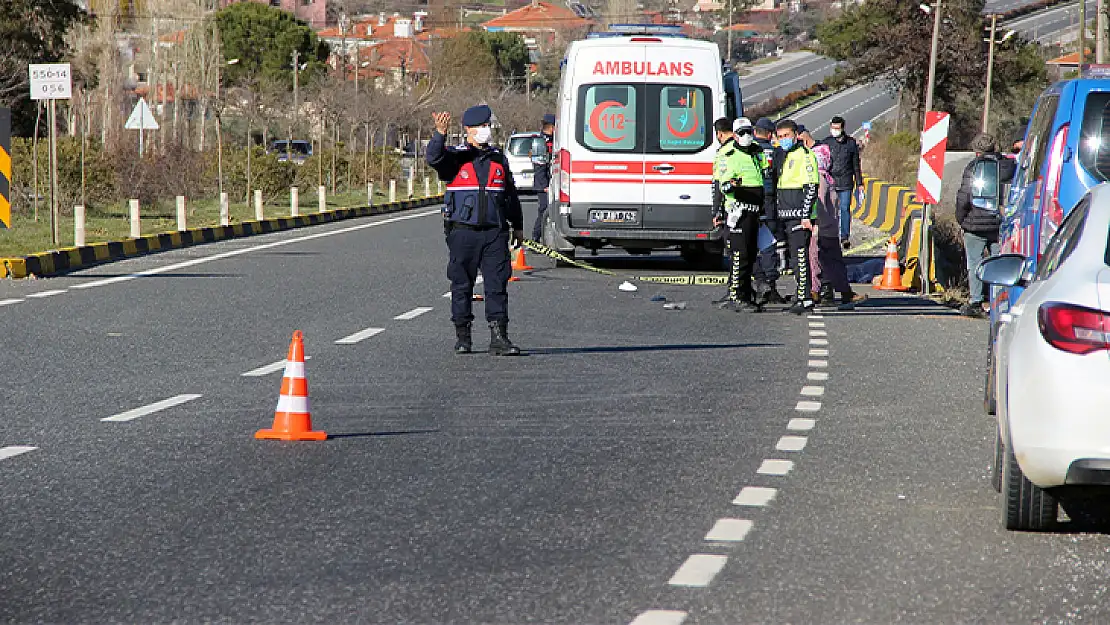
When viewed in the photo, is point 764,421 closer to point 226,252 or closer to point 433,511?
point 433,511

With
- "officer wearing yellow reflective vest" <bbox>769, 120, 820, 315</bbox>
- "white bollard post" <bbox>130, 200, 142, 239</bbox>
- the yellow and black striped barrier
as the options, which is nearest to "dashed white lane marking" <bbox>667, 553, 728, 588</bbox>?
"officer wearing yellow reflective vest" <bbox>769, 120, 820, 315</bbox>

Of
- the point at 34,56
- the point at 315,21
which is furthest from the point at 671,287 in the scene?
the point at 315,21

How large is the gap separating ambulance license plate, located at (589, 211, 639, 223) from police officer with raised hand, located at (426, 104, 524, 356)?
847 centimetres

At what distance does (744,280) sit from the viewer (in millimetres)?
17281

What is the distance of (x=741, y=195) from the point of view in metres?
17.2

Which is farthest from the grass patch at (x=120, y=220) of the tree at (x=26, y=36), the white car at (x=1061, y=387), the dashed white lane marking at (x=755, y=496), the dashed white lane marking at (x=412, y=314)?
the white car at (x=1061, y=387)

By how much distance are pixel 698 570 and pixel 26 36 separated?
1679 inches

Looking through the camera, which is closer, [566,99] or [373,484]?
[373,484]

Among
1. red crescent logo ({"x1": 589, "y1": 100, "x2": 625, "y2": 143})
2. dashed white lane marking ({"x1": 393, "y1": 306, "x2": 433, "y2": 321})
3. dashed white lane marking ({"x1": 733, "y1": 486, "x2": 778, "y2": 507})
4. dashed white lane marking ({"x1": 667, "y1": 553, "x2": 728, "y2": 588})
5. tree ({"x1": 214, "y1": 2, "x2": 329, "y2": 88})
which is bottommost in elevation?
dashed white lane marking ({"x1": 393, "y1": 306, "x2": 433, "y2": 321})

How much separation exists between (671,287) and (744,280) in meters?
2.71

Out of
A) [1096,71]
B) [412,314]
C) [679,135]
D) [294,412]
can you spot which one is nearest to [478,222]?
[412,314]

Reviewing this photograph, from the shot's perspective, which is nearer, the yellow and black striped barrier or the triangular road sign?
the yellow and black striped barrier

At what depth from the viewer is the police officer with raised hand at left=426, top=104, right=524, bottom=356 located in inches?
518

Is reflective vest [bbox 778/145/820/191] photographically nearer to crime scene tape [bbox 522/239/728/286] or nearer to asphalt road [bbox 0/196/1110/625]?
asphalt road [bbox 0/196/1110/625]
